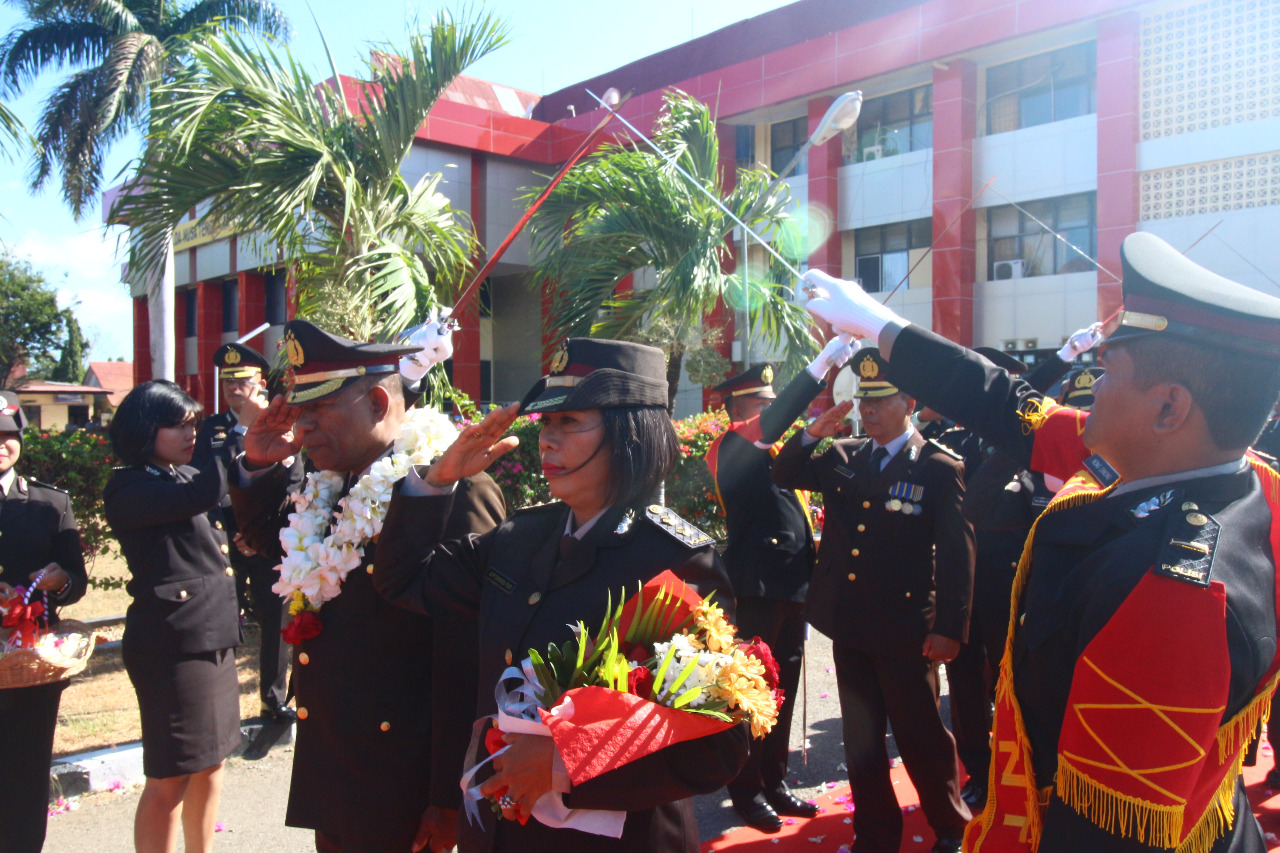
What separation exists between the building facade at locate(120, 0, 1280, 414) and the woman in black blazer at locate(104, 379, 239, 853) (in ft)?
32.0

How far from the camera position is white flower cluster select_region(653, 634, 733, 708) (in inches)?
70.1

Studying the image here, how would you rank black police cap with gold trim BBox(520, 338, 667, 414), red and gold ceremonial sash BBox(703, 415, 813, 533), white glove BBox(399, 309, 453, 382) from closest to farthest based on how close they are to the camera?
1. black police cap with gold trim BBox(520, 338, 667, 414)
2. white glove BBox(399, 309, 453, 382)
3. red and gold ceremonial sash BBox(703, 415, 813, 533)

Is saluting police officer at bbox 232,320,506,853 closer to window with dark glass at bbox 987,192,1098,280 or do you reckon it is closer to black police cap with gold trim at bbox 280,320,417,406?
black police cap with gold trim at bbox 280,320,417,406

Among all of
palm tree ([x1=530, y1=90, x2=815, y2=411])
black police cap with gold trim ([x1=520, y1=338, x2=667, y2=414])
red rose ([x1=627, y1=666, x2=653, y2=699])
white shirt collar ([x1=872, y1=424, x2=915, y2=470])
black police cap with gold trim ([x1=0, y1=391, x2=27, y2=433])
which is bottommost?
red rose ([x1=627, y1=666, x2=653, y2=699])

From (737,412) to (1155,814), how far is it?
3.99 meters

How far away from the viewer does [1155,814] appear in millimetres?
1501

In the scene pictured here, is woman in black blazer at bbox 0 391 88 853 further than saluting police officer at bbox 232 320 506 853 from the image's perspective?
Yes

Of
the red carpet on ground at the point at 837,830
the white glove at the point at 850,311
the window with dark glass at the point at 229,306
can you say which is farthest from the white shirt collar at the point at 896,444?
the window with dark glass at the point at 229,306

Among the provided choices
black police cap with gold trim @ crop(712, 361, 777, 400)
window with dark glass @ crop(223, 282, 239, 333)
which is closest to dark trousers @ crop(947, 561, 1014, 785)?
black police cap with gold trim @ crop(712, 361, 777, 400)

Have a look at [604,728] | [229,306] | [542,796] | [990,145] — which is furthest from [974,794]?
[229,306]

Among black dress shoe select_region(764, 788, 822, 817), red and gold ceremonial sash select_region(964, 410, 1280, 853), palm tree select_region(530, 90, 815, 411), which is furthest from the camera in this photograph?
palm tree select_region(530, 90, 815, 411)

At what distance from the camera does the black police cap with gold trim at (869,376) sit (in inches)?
167

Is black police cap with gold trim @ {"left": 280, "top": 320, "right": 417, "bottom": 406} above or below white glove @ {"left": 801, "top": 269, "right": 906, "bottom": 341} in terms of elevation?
below

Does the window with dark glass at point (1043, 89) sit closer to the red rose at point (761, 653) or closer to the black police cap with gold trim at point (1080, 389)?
the black police cap with gold trim at point (1080, 389)
